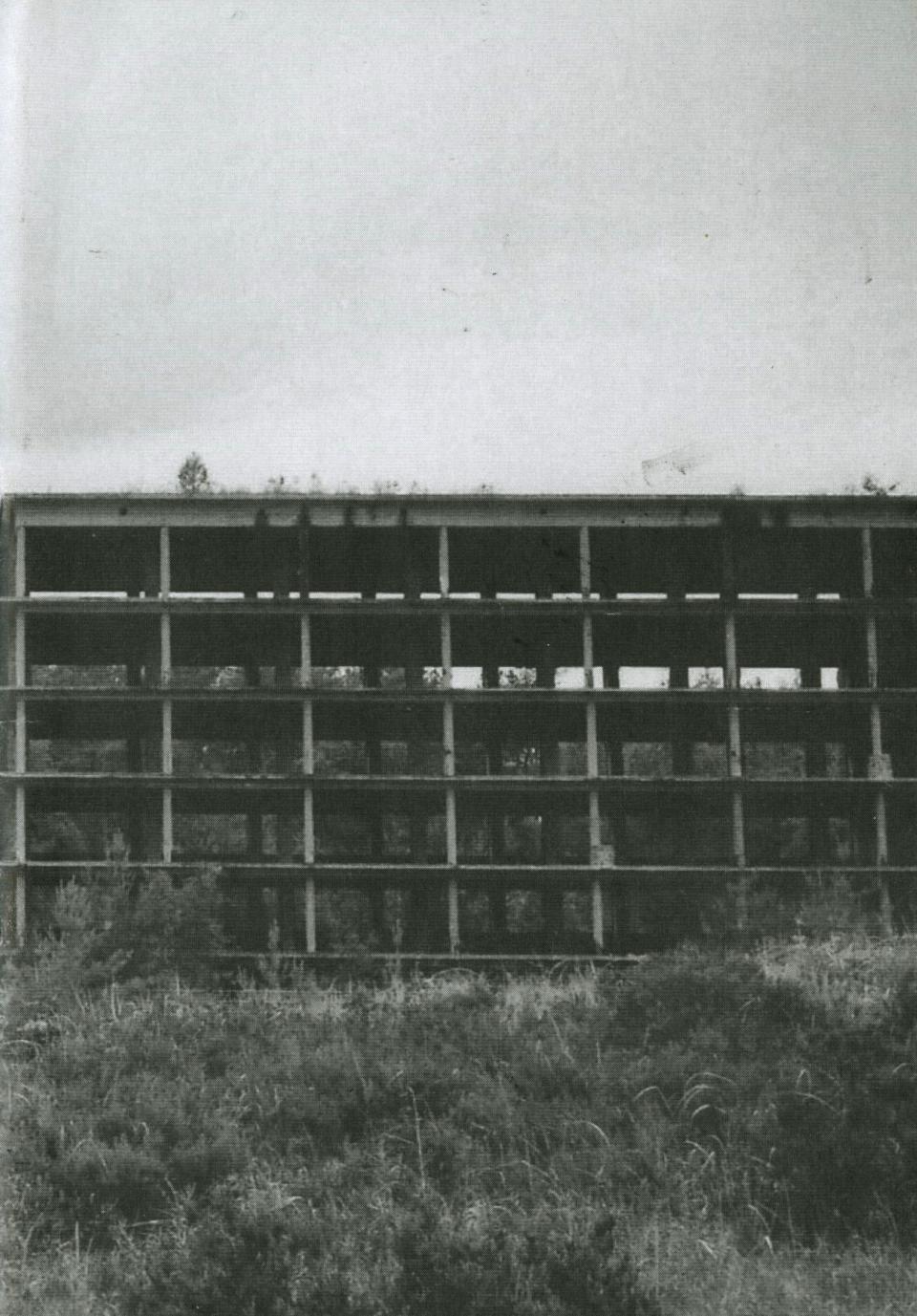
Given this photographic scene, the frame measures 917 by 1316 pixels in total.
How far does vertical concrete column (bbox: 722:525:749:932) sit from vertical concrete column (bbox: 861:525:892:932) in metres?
1.45

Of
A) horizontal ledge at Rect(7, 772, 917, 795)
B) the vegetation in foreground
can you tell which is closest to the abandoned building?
horizontal ledge at Rect(7, 772, 917, 795)

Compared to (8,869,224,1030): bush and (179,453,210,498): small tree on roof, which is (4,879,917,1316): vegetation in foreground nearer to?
(8,869,224,1030): bush

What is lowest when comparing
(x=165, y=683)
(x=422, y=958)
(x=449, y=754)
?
(x=422, y=958)

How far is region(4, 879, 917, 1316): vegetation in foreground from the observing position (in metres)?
6.98

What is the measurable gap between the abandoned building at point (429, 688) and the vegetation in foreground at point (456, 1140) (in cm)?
207

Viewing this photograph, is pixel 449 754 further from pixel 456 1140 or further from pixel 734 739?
pixel 456 1140

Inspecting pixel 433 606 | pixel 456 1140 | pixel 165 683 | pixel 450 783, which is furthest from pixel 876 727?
pixel 165 683

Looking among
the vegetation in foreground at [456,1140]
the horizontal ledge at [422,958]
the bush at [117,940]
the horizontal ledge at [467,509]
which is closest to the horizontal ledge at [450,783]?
the bush at [117,940]

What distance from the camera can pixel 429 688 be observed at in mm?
13086

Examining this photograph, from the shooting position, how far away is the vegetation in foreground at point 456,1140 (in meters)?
6.98

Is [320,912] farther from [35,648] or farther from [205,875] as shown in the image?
[35,648]

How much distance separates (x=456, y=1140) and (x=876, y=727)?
286 inches

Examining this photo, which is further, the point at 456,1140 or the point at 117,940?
the point at 117,940

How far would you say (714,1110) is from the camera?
8891mm
